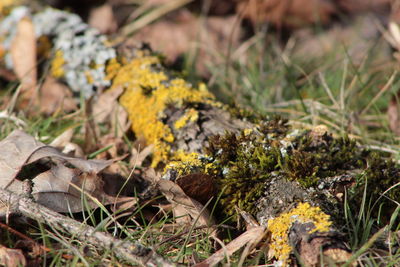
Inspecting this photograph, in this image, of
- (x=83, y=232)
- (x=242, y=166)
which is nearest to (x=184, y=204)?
(x=242, y=166)

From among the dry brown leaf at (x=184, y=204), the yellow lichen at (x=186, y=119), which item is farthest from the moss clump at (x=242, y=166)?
the yellow lichen at (x=186, y=119)

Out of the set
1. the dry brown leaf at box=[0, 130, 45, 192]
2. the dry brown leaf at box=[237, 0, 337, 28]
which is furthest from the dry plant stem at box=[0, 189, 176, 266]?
the dry brown leaf at box=[237, 0, 337, 28]

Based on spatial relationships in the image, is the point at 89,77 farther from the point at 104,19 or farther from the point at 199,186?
the point at 199,186

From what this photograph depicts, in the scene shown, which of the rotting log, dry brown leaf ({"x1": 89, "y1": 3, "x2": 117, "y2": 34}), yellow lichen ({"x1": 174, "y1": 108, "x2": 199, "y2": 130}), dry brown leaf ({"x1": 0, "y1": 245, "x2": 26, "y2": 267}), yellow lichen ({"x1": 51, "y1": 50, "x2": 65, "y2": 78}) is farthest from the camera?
dry brown leaf ({"x1": 89, "y1": 3, "x2": 117, "y2": 34})

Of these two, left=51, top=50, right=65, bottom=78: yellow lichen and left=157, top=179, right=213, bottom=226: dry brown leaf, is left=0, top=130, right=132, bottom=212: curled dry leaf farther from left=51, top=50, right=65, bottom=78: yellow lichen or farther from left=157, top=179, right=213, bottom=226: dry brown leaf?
left=51, top=50, right=65, bottom=78: yellow lichen

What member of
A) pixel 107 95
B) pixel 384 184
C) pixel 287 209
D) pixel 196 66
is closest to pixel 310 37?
pixel 196 66

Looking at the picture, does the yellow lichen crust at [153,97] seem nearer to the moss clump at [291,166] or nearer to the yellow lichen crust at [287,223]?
the moss clump at [291,166]
